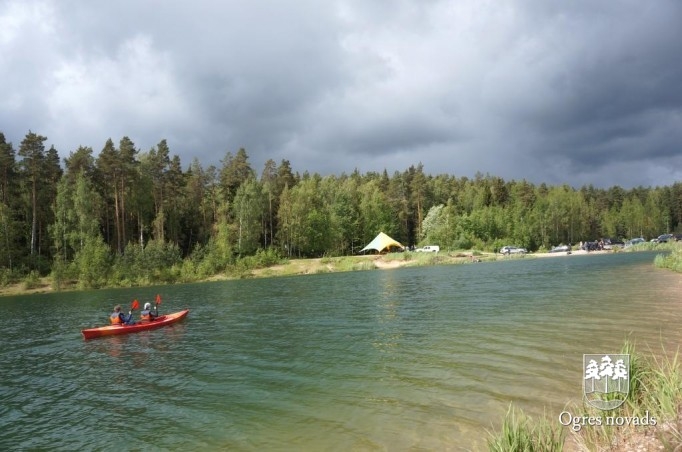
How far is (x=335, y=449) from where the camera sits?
29.9ft

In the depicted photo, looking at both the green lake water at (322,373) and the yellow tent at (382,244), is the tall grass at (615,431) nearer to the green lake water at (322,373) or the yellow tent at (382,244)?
the green lake water at (322,373)

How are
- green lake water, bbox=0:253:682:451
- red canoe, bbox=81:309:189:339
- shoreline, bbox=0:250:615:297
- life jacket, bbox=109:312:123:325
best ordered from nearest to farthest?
green lake water, bbox=0:253:682:451 < red canoe, bbox=81:309:189:339 < life jacket, bbox=109:312:123:325 < shoreline, bbox=0:250:615:297

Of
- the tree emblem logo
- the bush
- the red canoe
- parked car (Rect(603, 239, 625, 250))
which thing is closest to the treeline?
the bush

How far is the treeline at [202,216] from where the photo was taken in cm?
6988

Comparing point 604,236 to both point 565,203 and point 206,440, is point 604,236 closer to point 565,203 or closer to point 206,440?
point 565,203

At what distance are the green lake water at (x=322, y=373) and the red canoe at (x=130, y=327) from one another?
20.4 inches

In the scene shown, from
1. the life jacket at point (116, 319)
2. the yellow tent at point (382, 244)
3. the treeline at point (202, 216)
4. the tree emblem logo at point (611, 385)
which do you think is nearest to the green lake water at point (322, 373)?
the life jacket at point (116, 319)

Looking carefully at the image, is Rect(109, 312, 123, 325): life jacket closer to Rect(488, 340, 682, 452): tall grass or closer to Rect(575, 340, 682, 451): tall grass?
Rect(488, 340, 682, 452): tall grass

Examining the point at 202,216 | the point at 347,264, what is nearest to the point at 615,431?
the point at 347,264

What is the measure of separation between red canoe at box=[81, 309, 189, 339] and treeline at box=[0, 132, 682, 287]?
144 ft

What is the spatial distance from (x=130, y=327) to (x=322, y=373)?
16.6m

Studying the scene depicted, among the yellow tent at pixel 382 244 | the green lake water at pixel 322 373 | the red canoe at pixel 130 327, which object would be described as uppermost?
the yellow tent at pixel 382 244

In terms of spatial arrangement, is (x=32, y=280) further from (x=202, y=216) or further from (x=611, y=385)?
(x=611, y=385)

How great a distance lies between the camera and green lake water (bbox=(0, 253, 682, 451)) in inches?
407
